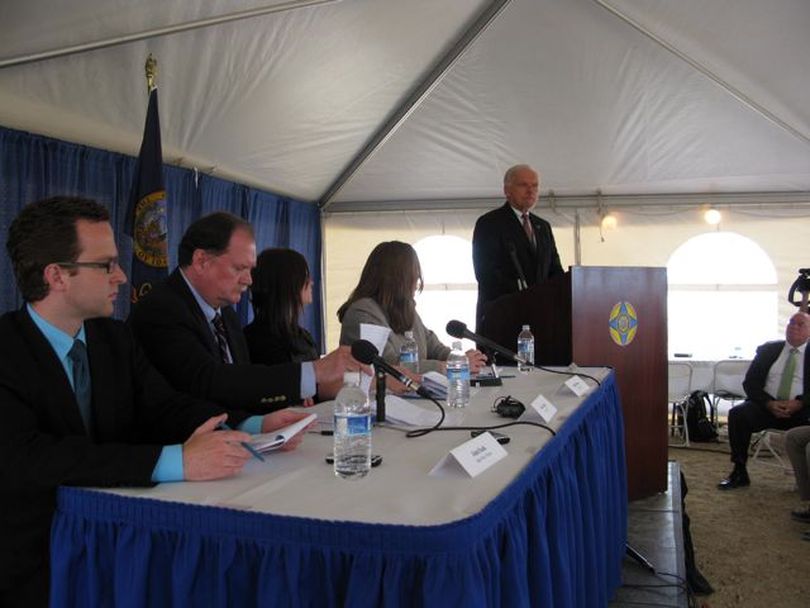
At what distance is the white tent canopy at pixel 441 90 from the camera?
375 cm

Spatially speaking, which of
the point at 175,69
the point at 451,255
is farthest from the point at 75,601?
the point at 451,255

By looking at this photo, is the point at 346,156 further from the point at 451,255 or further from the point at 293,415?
the point at 293,415

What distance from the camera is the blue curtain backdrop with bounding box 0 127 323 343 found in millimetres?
3879

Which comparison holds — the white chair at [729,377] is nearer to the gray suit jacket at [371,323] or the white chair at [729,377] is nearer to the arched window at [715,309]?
the arched window at [715,309]

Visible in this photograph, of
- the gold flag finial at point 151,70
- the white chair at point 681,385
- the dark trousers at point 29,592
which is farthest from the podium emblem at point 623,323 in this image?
the white chair at point 681,385

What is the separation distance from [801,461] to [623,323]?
5.93 ft

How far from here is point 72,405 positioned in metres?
1.29

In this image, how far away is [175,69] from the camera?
159 inches

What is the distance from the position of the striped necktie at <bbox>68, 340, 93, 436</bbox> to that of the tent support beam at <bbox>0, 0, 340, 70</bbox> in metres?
2.47

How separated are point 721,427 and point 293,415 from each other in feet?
20.1

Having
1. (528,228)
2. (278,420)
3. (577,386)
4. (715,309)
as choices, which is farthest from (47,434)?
(715,309)

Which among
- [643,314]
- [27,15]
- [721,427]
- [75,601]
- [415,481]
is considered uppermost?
[27,15]

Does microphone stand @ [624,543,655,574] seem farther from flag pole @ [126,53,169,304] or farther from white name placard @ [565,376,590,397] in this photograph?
flag pole @ [126,53,169,304]

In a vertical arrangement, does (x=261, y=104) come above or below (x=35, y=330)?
above
